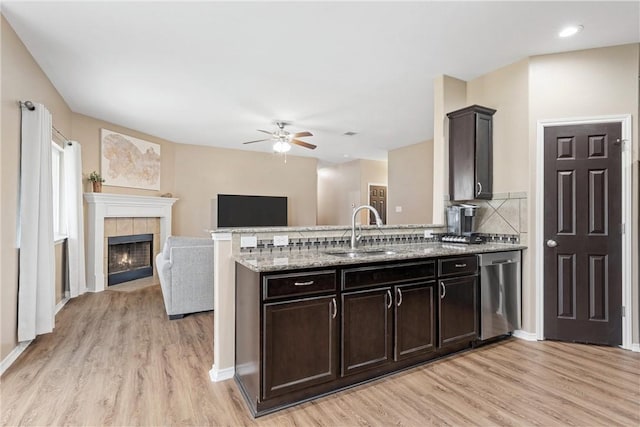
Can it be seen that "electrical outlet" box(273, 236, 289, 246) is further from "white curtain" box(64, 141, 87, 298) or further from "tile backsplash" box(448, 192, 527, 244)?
"white curtain" box(64, 141, 87, 298)

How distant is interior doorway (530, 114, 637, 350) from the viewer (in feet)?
9.19

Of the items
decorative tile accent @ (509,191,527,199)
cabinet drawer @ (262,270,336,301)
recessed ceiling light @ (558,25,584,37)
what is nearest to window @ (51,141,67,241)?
cabinet drawer @ (262,270,336,301)

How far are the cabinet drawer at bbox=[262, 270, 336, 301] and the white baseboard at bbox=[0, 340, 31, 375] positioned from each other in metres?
2.25

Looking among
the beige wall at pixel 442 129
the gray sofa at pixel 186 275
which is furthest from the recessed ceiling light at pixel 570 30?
the gray sofa at pixel 186 275

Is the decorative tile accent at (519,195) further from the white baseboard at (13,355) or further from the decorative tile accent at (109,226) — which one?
the decorative tile accent at (109,226)

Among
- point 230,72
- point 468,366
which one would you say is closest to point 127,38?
point 230,72

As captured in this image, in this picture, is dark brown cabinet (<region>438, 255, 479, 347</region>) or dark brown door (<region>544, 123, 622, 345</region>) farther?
dark brown door (<region>544, 123, 622, 345</region>)

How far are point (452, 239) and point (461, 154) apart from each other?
90 cm

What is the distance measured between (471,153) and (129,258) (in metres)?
5.90

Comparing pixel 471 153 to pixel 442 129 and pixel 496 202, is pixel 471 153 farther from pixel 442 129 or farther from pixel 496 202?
pixel 496 202

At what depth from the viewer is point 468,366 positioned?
2496mm

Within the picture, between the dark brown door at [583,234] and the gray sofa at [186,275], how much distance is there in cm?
359

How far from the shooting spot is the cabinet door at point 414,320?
232 cm

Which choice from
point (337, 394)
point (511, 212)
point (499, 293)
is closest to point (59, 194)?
Result: point (337, 394)
